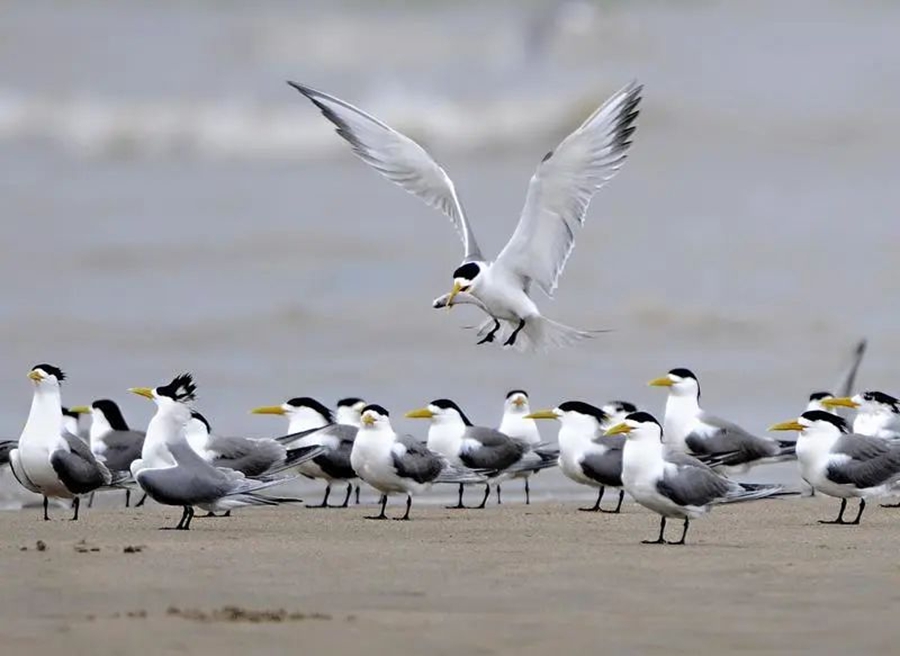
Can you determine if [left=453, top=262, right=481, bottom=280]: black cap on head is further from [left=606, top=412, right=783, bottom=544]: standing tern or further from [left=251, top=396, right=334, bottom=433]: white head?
[left=606, top=412, right=783, bottom=544]: standing tern

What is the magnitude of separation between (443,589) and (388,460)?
3911mm

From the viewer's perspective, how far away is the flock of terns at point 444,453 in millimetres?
9094

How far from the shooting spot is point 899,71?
3538 centimetres

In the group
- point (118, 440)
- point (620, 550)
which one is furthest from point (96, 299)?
Result: point (620, 550)

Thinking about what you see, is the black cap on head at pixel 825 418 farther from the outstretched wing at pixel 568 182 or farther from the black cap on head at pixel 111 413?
the black cap on head at pixel 111 413

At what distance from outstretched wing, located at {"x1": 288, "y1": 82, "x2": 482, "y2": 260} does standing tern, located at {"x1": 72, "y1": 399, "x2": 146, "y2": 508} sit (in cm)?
223

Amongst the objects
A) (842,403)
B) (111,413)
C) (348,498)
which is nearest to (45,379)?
(111,413)

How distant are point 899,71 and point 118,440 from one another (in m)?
26.6

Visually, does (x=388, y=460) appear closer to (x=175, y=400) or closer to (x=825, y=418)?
(x=175, y=400)

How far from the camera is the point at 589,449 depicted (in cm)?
1100

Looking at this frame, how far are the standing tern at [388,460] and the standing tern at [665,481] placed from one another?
174 cm

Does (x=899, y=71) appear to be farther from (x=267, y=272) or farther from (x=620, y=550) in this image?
(x=620, y=550)

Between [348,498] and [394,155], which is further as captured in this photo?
[394,155]

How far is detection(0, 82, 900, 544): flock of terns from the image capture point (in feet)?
30.1
